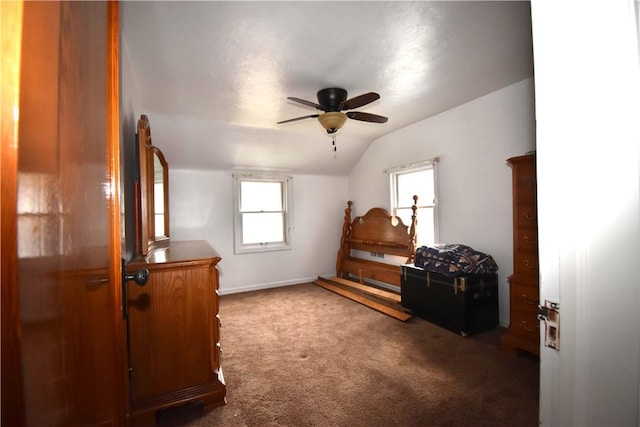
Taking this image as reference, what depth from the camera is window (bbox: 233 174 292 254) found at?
4.52 meters

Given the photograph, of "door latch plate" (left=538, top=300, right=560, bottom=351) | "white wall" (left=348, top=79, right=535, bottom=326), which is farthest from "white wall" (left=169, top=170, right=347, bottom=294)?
"door latch plate" (left=538, top=300, right=560, bottom=351)

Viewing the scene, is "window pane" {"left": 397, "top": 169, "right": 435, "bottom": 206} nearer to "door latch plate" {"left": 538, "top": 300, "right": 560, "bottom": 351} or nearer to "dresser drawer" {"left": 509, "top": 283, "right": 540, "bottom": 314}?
"dresser drawer" {"left": 509, "top": 283, "right": 540, "bottom": 314}

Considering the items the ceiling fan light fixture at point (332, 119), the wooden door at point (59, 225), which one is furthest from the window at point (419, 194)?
Result: the wooden door at point (59, 225)

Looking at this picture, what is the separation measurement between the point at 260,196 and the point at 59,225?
4.40 m

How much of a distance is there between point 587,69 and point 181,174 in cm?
447

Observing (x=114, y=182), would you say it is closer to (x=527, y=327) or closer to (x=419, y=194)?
(x=527, y=327)

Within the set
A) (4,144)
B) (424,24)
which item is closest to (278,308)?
(424,24)

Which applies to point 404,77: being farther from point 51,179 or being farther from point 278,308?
point 278,308

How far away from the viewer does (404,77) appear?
251cm

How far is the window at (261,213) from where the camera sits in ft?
14.8

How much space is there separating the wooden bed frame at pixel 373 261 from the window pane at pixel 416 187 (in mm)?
224

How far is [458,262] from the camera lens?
108 inches

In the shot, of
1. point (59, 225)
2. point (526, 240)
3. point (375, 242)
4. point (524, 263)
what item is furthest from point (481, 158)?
point (59, 225)

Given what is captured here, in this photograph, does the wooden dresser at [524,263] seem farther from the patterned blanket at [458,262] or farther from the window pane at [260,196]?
the window pane at [260,196]
